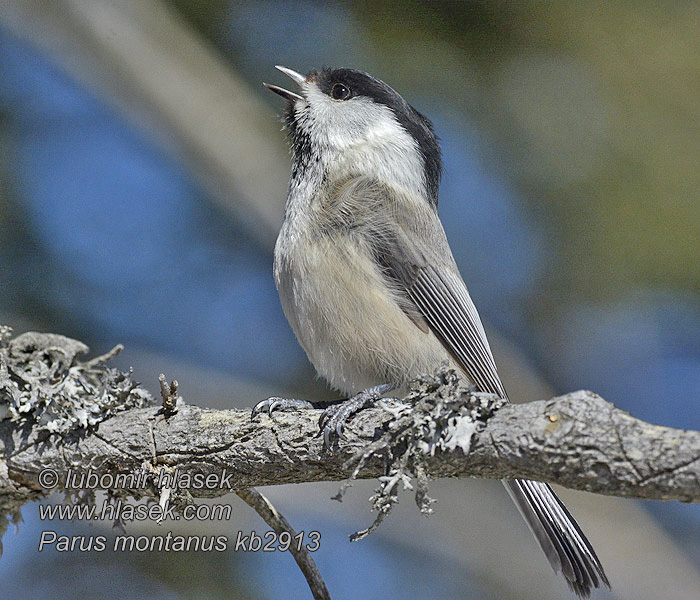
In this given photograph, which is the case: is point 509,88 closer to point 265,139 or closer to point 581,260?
point 581,260

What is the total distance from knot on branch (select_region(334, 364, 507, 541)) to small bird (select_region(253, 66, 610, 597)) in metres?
0.34

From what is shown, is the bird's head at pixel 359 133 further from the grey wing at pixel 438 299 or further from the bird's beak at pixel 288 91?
the grey wing at pixel 438 299

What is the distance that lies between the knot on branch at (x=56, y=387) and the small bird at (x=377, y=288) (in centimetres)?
52

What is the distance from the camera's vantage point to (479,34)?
459cm

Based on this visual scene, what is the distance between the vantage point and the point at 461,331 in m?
2.96

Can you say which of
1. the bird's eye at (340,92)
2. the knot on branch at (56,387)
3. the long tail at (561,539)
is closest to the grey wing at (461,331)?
the long tail at (561,539)

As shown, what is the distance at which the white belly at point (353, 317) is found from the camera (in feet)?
9.20

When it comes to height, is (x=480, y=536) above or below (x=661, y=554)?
below

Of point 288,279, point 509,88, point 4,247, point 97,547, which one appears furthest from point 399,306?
point 4,247

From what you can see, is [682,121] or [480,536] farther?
[480,536]

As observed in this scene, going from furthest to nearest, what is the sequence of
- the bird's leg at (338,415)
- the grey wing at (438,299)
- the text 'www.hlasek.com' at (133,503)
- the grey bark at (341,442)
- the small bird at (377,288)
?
1. the grey wing at (438,299)
2. the small bird at (377,288)
3. the text 'www.hlasek.com' at (133,503)
4. the bird's leg at (338,415)
5. the grey bark at (341,442)

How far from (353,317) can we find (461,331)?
18.2 inches

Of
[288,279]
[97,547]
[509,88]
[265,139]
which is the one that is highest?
[509,88]

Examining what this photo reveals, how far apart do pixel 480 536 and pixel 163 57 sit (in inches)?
143
